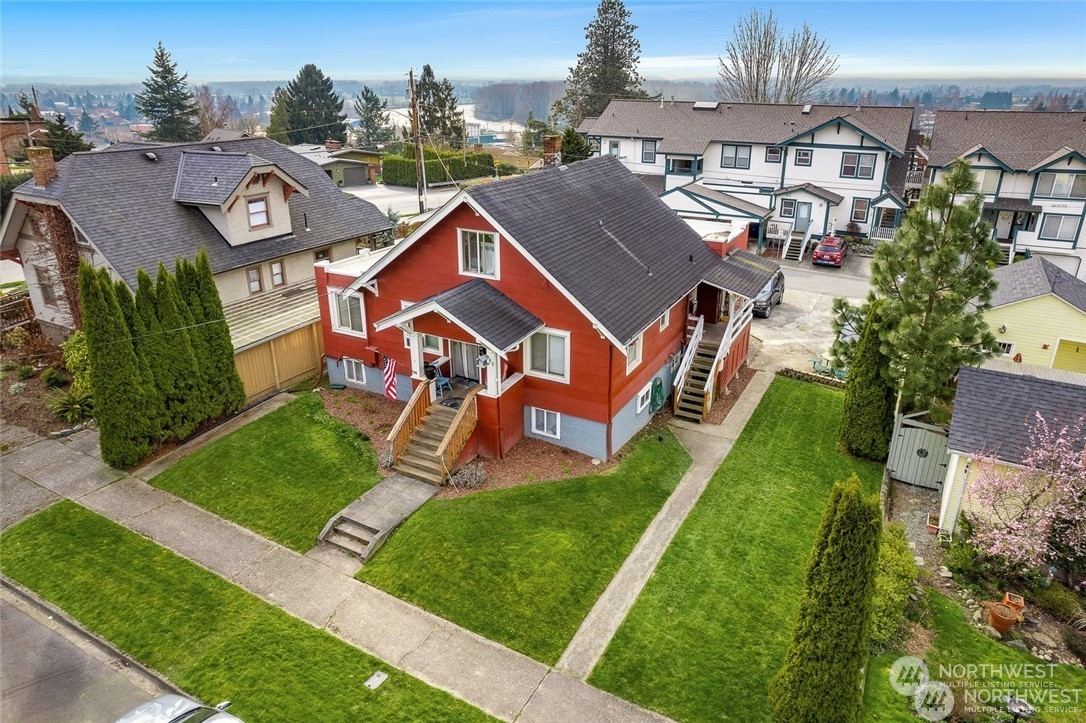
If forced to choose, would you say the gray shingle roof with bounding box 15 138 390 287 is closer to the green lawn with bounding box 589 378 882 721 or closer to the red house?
the red house

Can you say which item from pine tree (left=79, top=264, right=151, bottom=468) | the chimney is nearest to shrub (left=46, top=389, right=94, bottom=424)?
pine tree (left=79, top=264, right=151, bottom=468)

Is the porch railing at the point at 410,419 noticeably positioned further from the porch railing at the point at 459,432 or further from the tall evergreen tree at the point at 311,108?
the tall evergreen tree at the point at 311,108

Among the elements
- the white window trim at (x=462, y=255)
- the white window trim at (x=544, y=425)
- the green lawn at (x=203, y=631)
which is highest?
the white window trim at (x=462, y=255)

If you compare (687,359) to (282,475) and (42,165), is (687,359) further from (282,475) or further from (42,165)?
(42,165)

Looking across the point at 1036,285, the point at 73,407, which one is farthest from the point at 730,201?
the point at 73,407

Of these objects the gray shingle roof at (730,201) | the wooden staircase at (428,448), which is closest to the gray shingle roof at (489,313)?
the wooden staircase at (428,448)

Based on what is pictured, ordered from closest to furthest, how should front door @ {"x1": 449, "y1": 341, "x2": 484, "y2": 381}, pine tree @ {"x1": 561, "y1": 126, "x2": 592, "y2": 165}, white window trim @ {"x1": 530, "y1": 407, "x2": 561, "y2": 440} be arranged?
white window trim @ {"x1": 530, "y1": 407, "x2": 561, "y2": 440}, front door @ {"x1": 449, "y1": 341, "x2": 484, "y2": 381}, pine tree @ {"x1": 561, "y1": 126, "x2": 592, "y2": 165}
